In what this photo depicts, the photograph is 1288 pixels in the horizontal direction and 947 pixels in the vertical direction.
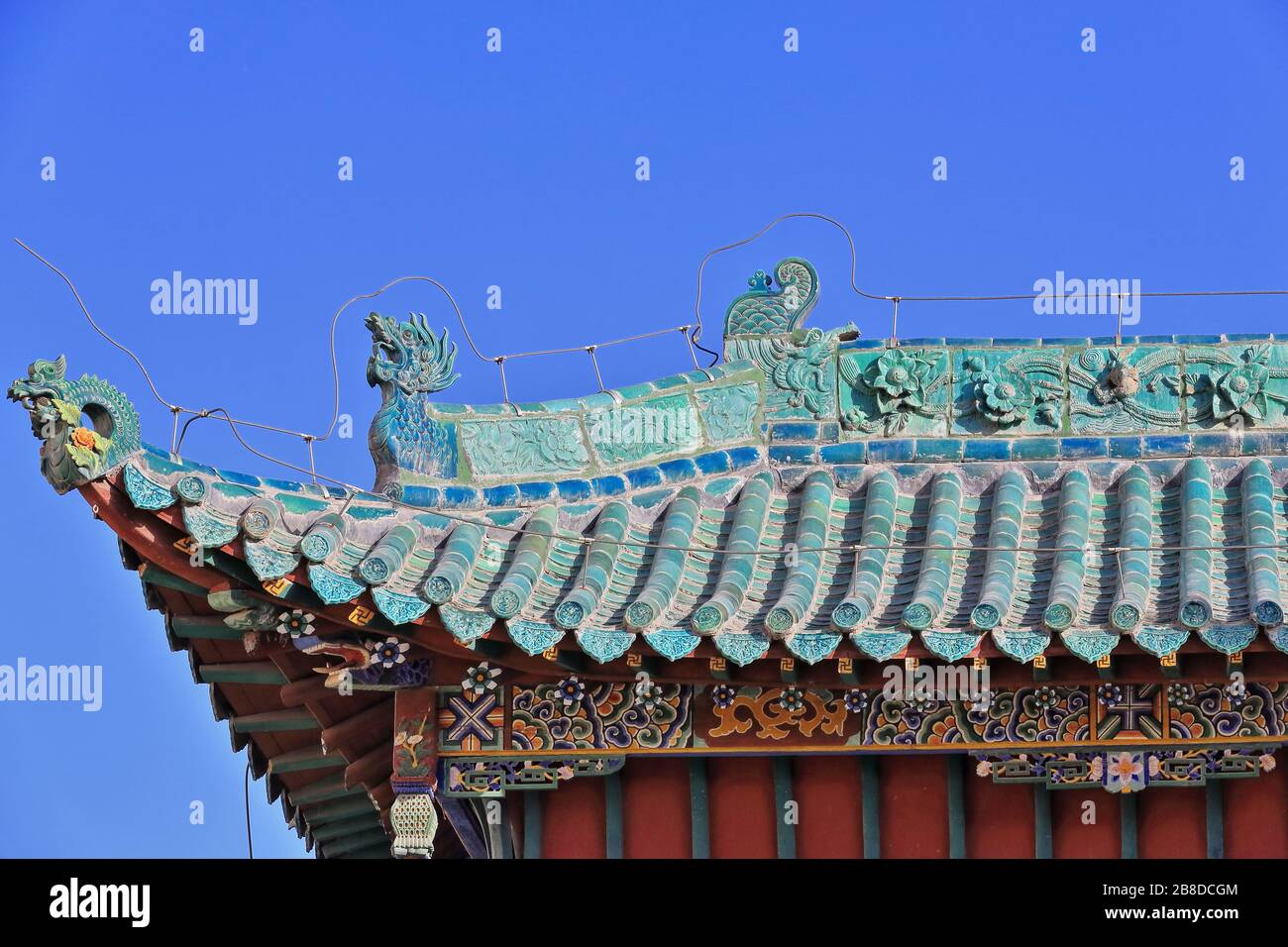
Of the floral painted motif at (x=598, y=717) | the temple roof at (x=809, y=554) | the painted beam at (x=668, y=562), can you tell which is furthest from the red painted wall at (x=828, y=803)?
the painted beam at (x=668, y=562)

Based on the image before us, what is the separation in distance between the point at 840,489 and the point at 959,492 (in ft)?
1.79

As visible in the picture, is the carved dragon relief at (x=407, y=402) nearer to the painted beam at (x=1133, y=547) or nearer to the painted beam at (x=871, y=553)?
the painted beam at (x=871, y=553)

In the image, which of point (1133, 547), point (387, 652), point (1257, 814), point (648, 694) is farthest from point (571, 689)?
point (1257, 814)

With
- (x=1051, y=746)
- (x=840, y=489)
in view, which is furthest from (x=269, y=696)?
(x=1051, y=746)

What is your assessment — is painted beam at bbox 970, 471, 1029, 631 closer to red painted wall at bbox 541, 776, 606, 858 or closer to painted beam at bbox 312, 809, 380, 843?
red painted wall at bbox 541, 776, 606, 858

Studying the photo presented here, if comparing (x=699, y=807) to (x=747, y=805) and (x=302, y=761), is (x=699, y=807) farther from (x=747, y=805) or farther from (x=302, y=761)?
(x=302, y=761)

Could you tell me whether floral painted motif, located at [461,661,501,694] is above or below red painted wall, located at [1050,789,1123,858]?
above

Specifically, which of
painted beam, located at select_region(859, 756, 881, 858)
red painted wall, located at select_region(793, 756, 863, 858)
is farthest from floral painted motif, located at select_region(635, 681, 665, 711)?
painted beam, located at select_region(859, 756, 881, 858)

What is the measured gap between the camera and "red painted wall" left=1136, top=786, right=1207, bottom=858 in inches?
422

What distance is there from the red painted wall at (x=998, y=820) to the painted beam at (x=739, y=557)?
1262 mm

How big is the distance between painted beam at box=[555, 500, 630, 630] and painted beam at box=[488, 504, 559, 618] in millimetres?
165

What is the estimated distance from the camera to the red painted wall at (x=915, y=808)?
10797 mm

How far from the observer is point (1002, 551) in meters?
11.0
